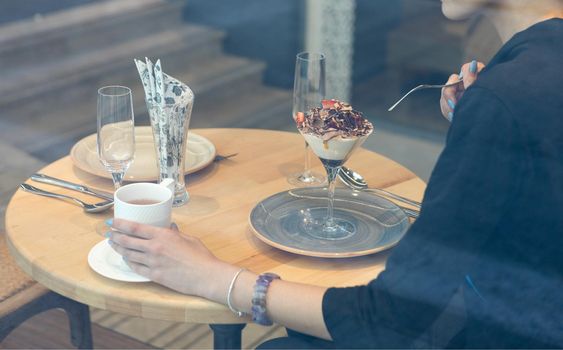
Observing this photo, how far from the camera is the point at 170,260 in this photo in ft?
3.14

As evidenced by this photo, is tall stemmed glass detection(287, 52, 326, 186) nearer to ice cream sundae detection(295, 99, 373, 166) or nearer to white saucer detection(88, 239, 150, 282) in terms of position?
ice cream sundae detection(295, 99, 373, 166)

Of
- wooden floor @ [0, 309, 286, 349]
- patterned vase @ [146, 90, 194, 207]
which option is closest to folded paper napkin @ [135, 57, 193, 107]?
patterned vase @ [146, 90, 194, 207]

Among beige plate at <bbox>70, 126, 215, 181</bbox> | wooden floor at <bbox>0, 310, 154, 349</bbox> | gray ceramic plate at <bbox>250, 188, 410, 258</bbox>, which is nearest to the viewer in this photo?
gray ceramic plate at <bbox>250, 188, 410, 258</bbox>

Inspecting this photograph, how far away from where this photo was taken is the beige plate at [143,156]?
1278 millimetres

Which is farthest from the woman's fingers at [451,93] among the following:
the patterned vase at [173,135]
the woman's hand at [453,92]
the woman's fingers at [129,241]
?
the woman's fingers at [129,241]

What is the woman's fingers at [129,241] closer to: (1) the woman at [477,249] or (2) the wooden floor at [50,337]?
(1) the woman at [477,249]

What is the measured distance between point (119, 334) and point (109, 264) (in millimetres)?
785

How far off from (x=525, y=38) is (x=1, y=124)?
1274 mm

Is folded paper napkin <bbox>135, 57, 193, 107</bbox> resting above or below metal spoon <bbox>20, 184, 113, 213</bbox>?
above

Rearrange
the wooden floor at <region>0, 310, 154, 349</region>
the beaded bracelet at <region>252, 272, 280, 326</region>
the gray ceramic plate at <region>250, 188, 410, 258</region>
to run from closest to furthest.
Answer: the beaded bracelet at <region>252, 272, 280, 326</region>, the gray ceramic plate at <region>250, 188, 410, 258</region>, the wooden floor at <region>0, 310, 154, 349</region>

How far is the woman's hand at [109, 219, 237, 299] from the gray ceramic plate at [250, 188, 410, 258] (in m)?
0.12

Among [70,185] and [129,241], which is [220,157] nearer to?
[70,185]

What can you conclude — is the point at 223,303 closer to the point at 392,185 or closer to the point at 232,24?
the point at 392,185

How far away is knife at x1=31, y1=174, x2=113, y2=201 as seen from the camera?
3.96 ft
